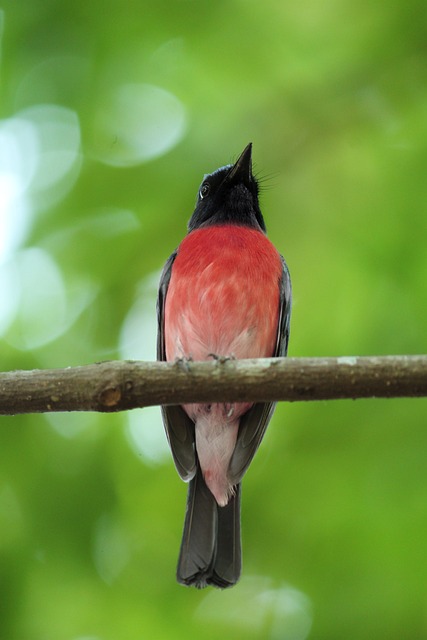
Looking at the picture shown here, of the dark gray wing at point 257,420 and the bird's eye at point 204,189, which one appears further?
the bird's eye at point 204,189

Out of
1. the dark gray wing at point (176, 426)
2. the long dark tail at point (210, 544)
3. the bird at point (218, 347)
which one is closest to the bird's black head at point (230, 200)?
the bird at point (218, 347)

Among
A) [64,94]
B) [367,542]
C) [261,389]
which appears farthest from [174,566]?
[64,94]

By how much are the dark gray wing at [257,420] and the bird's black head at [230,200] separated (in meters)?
0.55

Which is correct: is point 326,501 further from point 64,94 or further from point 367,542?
point 64,94

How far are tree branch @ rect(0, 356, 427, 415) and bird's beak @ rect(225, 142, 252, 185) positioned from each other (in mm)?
2448

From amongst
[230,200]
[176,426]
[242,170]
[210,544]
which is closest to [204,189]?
[230,200]

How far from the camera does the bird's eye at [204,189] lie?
5.96 m

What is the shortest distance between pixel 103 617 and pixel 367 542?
61.5 inches

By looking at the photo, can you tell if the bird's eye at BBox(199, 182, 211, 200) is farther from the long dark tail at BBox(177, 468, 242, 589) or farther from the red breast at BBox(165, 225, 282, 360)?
the long dark tail at BBox(177, 468, 242, 589)

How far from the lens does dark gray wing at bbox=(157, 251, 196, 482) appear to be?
5090mm

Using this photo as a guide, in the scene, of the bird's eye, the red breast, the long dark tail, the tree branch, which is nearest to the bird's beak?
the bird's eye

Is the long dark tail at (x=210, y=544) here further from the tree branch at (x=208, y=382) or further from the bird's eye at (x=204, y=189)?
the bird's eye at (x=204, y=189)

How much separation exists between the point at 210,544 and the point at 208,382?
6.50 ft

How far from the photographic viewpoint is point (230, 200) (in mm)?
5852
